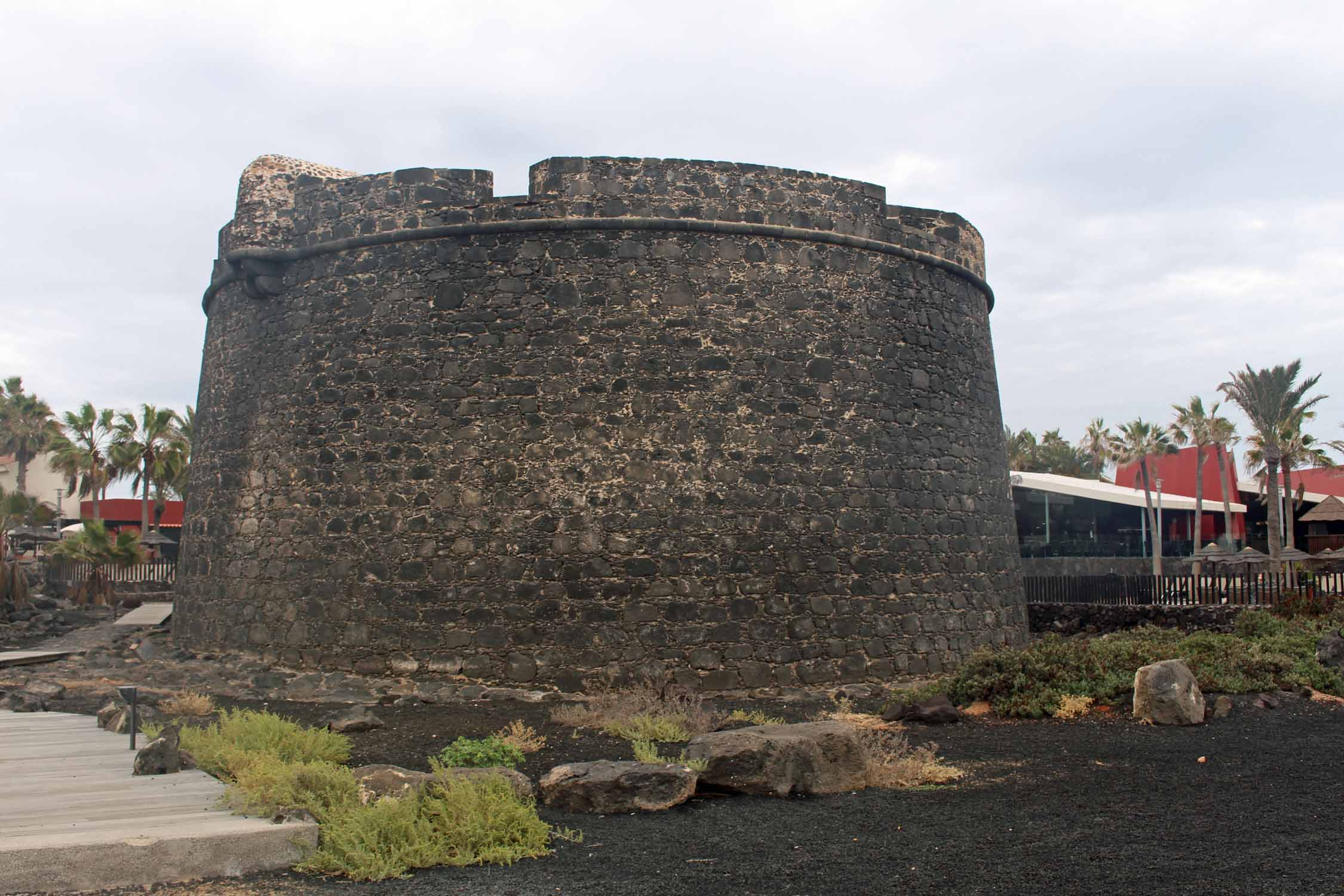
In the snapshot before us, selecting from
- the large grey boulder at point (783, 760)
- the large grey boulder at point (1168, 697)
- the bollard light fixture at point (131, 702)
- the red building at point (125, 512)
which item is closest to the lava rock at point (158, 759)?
the bollard light fixture at point (131, 702)

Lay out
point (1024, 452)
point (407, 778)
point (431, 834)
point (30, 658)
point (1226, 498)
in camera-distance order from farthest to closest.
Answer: point (1024, 452), point (1226, 498), point (30, 658), point (407, 778), point (431, 834)

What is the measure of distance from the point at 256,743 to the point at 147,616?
12.7 metres

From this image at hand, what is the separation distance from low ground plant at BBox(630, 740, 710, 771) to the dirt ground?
223 millimetres

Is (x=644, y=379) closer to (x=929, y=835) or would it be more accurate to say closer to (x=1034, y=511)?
(x=929, y=835)

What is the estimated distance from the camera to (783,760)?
6941 mm

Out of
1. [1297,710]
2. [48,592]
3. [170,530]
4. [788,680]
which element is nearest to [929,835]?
[788,680]

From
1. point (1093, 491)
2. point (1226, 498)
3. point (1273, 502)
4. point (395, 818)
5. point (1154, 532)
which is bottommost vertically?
point (395, 818)

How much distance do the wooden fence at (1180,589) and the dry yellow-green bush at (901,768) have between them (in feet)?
36.9

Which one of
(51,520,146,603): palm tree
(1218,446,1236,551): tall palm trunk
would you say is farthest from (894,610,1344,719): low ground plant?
(1218,446,1236,551): tall palm trunk

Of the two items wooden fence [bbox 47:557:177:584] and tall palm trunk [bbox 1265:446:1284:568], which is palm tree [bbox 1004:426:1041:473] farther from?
wooden fence [bbox 47:557:177:584]

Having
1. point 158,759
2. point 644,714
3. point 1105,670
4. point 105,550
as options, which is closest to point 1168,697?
point 1105,670

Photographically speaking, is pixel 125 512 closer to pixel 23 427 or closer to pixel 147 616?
pixel 23 427

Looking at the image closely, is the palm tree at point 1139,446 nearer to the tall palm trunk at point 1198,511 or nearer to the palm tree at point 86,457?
the tall palm trunk at point 1198,511

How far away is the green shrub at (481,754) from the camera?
7.53 metres
